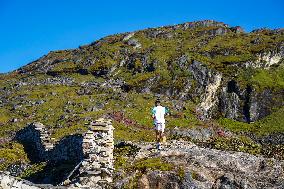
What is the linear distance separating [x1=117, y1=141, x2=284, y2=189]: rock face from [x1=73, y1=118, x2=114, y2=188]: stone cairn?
1815 mm

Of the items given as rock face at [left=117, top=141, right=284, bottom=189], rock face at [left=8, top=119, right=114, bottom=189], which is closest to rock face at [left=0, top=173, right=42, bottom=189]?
rock face at [left=8, top=119, right=114, bottom=189]

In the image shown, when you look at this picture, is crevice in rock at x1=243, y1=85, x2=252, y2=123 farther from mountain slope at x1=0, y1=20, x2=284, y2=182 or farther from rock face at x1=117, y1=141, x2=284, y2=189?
rock face at x1=117, y1=141, x2=284, y2=189

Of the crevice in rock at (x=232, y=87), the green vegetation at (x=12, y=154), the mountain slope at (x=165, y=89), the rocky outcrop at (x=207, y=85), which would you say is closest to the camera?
the green vegetation at (x=12, y=154)

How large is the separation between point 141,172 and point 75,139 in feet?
27.8

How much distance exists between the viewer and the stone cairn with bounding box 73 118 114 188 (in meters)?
26.7

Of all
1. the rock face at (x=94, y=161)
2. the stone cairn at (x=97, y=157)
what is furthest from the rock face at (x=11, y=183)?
the stone cairn at (x=97, y=157)

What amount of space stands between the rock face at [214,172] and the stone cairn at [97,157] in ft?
5.95

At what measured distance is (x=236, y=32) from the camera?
131875 millimetres

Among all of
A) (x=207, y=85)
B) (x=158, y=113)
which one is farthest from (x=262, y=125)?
(x=158, y=113)

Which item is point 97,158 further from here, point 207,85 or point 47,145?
point 207,85

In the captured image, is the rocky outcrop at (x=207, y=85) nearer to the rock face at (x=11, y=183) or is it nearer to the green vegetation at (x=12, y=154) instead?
the green vegetation at (x=12, y=154)

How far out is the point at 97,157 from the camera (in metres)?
27.9

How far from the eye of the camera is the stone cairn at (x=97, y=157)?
26.7 m

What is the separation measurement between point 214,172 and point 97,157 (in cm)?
601
